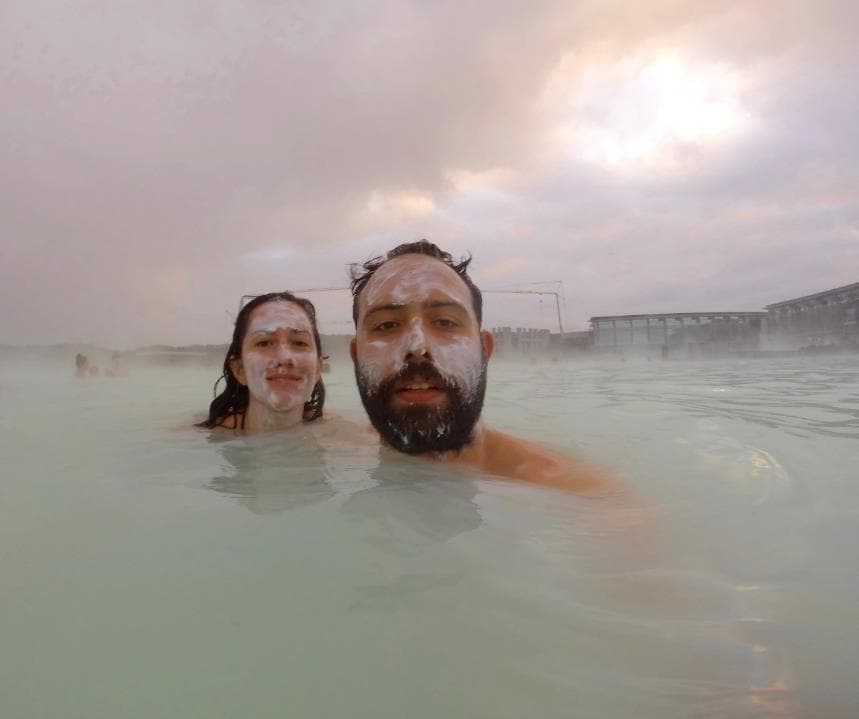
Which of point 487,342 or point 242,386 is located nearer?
point 487,342

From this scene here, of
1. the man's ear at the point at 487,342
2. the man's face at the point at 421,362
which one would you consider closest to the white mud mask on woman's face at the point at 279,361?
the man's face at the point at 421,362

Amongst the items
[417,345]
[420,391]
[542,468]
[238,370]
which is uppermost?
[417,345]

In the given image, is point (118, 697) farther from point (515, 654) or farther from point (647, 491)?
point (647, 491)

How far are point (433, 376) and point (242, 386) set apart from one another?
288 cm

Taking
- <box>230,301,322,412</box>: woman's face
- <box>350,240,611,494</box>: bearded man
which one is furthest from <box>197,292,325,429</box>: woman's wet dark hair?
<box>350,240,611,494</box>: bearded man

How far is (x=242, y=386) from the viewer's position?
17.4 ft

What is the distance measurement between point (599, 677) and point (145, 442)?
429 cm

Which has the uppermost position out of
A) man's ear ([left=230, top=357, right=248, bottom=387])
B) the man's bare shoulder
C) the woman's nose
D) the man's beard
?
the woman's nose

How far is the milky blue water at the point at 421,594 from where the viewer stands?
1145mm

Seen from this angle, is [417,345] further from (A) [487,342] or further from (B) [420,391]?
(A) [487,342]

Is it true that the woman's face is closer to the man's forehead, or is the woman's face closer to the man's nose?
the man's forehead

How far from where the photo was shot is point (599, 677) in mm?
1210

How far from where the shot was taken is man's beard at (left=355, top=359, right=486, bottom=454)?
3156 mm

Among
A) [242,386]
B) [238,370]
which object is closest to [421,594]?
[238,370]
